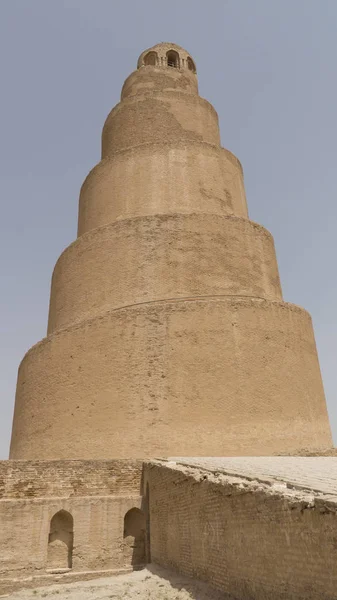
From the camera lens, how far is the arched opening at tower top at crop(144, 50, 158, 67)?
20.4m

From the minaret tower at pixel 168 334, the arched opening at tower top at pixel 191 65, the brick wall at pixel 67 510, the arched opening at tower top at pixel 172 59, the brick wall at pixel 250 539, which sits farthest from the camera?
the arched opening at tower top at pixel 191 65

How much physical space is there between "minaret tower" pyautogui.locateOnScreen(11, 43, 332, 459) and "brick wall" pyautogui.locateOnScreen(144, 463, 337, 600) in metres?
4.03

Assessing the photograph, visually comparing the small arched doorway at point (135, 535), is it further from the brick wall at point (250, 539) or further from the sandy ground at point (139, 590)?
the brick wall at point (250, 539)

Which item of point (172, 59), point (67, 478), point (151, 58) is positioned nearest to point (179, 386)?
point (67, 478)

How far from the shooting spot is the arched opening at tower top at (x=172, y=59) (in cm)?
2053

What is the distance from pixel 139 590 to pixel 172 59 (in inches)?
789

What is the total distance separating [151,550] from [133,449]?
9.00 feet

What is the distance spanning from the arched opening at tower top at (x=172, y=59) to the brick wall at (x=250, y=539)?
59.8 ft

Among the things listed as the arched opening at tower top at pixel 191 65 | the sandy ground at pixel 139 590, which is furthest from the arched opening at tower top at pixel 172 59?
the sandy ground at pixel 139 590

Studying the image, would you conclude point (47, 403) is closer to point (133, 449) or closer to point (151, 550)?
point (133, 449)

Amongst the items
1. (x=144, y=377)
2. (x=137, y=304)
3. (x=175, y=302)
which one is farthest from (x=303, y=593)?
(x=137, y=304)

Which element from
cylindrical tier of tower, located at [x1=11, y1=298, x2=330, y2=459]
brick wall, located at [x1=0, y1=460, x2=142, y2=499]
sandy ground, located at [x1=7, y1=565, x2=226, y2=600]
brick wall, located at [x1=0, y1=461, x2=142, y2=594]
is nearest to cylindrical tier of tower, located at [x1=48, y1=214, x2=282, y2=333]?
cylindrical tier of tower, located at [x1=11, y1=298, x2=330, y2=459]

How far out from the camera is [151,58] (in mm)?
20531

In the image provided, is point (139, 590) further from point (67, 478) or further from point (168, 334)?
point (168, 334)
